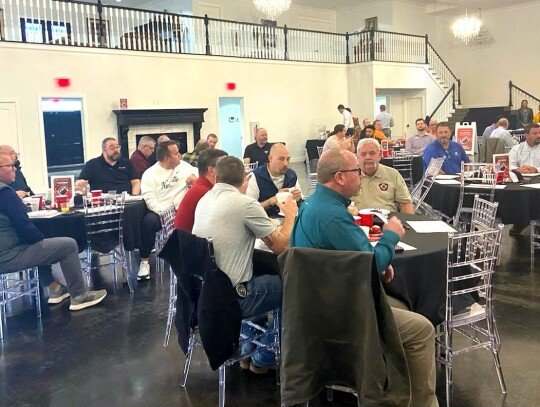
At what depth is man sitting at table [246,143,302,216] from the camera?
4.18 m

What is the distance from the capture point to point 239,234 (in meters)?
2.73

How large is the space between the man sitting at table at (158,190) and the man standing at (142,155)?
1.16 m

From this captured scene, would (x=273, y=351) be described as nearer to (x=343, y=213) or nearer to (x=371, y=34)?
(x=343, y=213)

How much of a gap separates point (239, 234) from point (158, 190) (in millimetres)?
Answer: 2764

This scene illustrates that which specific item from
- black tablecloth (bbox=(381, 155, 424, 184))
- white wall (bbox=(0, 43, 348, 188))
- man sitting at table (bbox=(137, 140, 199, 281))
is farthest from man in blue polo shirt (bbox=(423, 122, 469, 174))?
white wall (bbox=(0, 43, 348, 188))

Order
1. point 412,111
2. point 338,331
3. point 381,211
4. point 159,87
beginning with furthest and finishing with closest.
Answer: point 412,111 < point 159,87 < point 381,211 < point 338,331

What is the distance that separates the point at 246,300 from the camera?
9.12 feet

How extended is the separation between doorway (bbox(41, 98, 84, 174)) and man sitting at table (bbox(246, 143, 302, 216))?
966cm

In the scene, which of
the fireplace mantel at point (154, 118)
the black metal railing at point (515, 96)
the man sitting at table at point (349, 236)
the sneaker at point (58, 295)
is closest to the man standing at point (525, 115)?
the black metal railing at point (515, 96)

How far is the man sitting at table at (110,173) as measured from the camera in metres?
5.66

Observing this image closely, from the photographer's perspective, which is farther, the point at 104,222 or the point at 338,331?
the point at 104,222

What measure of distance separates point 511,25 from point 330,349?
64.3 ft

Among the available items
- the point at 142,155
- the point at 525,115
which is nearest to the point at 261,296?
the point at 142,155

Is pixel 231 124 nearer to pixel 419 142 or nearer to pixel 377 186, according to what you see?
pixel 419 142
